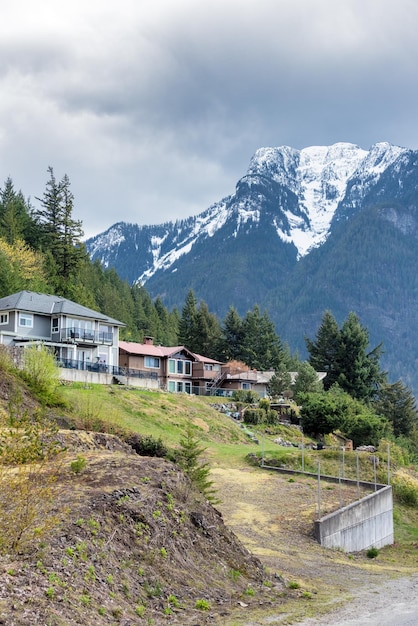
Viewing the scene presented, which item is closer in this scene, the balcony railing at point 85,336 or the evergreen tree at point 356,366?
the balcony railing at point 85,336

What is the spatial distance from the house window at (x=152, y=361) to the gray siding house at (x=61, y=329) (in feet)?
21.1

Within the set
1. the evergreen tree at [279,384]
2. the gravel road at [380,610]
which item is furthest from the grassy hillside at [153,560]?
the evergreen tree at [279,384]

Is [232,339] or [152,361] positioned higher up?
[232,339]

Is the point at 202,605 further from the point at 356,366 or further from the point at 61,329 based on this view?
the point at 356,366

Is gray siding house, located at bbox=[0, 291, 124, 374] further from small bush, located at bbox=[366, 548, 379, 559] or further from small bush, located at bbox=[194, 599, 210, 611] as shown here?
small bush, located at bbox=[194, 599, 210, 611]

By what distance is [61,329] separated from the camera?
6706 centimetres

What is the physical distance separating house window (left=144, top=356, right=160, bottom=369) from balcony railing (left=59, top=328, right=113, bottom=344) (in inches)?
324

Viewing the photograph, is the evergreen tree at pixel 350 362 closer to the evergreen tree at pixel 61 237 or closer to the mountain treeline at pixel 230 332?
the mountain treeline at pixel 230 332

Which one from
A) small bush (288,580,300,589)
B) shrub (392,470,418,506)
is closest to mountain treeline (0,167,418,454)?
shrub (392,470,418,506)

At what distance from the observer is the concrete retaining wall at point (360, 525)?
27650mm

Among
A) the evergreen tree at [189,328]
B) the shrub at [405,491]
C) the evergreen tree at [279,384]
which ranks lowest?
the shrub at [405,491]

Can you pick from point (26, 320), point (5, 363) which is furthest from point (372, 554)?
point (26, 320)

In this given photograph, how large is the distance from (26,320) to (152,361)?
1781cm

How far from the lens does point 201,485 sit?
78.5 feet
